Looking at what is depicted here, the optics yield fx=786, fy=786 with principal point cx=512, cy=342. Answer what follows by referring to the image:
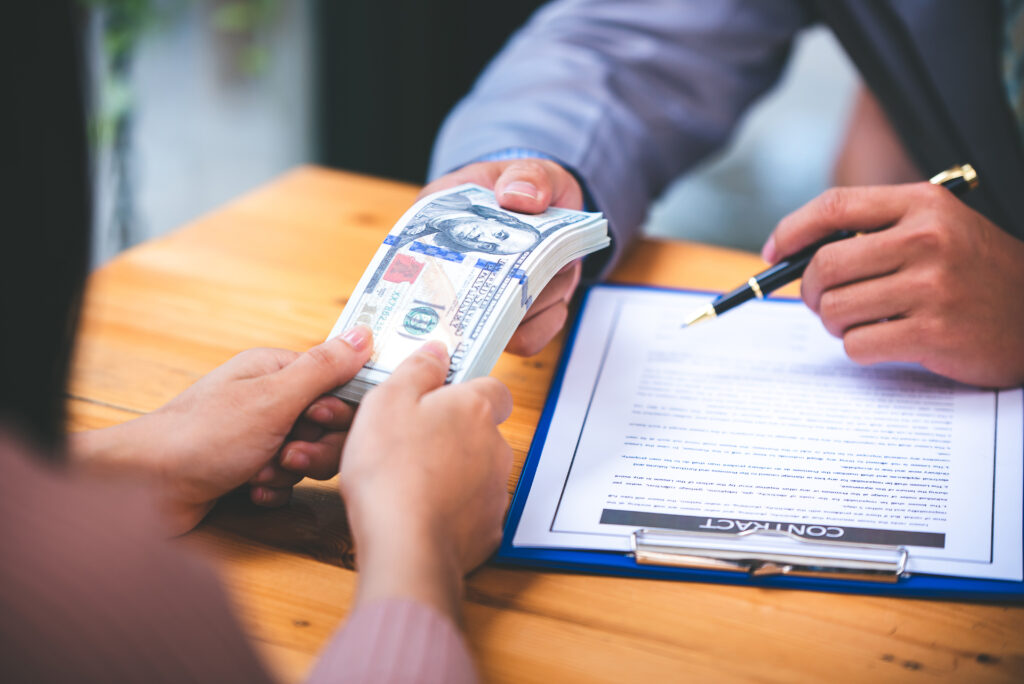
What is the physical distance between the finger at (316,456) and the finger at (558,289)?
24 cm

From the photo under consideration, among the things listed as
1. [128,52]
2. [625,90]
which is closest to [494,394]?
[625,90]

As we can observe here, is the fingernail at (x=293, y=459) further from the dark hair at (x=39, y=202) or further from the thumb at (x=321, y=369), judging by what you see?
the dark hair at (x=39, y=202)

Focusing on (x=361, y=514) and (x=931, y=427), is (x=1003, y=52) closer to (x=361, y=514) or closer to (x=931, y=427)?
(x=931, y=427)

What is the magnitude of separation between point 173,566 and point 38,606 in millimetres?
54

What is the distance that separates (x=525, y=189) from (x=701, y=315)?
24cm

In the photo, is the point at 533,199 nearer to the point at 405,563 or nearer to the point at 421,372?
the point at 421,372

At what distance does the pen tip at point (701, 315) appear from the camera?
844mm

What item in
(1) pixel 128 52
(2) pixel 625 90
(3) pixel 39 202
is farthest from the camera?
(1) pixel 128 52

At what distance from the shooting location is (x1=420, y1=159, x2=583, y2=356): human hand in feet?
2.58

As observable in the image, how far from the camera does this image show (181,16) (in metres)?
2.23

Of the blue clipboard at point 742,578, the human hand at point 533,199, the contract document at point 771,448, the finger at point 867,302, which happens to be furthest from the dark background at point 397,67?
the blue clipboard at point 742,578

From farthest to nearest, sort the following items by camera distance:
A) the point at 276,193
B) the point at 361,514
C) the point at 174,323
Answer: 1. the point at 276,193
2. the point at 174,323
3. the point at 361,514

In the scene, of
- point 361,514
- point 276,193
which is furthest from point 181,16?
point 361,514

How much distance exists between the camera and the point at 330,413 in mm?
623
